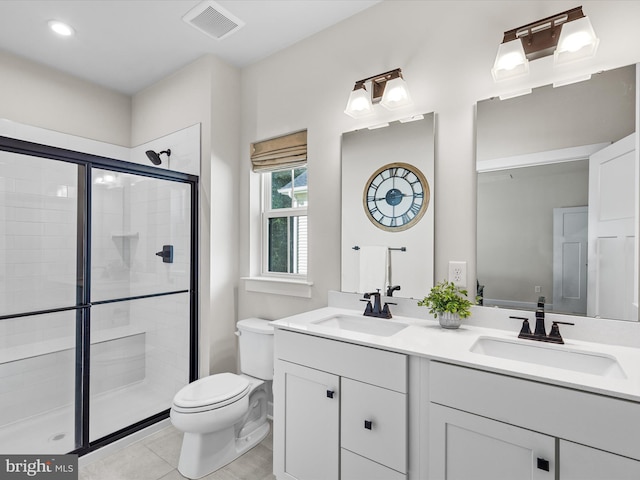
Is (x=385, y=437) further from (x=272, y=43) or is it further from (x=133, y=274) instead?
(x=272, y=43)

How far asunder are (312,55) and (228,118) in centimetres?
80

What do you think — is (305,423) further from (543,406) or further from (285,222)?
(285,222)

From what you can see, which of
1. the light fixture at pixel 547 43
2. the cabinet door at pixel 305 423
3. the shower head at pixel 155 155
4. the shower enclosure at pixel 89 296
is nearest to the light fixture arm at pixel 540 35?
the light fixture at pixel 547 43

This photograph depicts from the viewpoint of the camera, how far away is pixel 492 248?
164 cm

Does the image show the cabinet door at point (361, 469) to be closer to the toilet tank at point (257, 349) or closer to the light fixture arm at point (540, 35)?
the toilet tank at point (257, 349)

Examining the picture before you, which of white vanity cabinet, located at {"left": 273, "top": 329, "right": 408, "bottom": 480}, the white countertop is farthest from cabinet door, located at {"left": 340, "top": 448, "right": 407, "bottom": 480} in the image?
the white countertop

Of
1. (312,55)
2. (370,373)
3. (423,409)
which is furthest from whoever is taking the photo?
(312,55)

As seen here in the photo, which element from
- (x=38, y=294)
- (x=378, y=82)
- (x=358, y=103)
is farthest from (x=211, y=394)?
(x=378, y=82)

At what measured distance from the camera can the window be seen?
8.23ft

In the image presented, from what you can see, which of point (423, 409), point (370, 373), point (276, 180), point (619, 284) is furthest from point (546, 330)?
point (276, 180)

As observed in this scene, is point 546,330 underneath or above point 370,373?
above

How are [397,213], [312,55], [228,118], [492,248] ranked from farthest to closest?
1. [228,118]
2. [312,55]
3. [397,213]
4. [492,248]

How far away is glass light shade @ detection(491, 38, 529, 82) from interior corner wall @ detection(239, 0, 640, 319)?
5 centimetres

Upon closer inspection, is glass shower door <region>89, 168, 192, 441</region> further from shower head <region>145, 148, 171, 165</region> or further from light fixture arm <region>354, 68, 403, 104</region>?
light fixture arm <region>354, 68, 403, 104</region>
